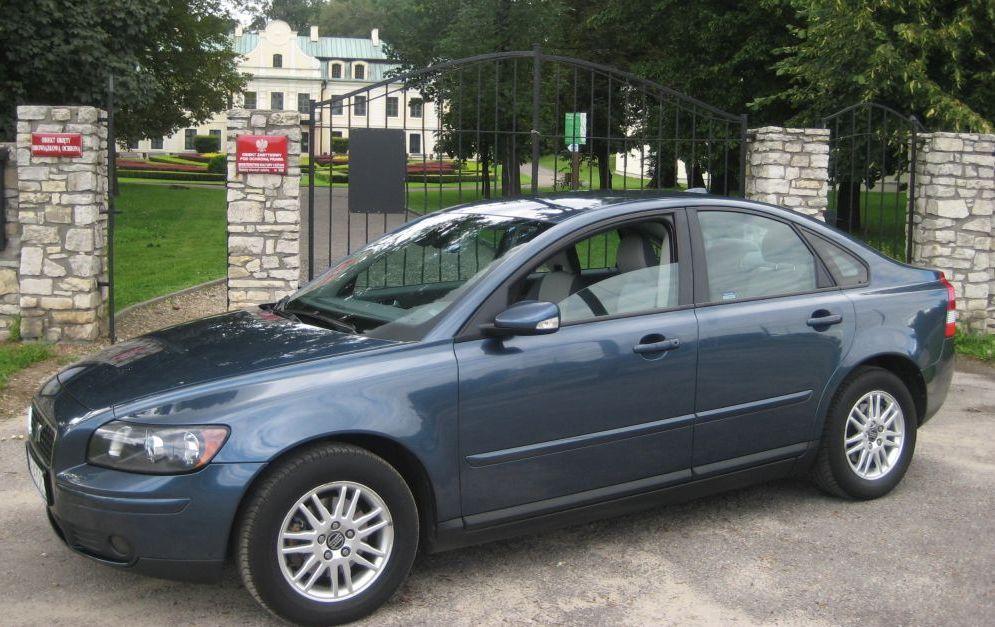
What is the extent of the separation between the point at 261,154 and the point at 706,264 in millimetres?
5404

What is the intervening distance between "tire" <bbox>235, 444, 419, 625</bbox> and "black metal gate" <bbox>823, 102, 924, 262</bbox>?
24.0 ft

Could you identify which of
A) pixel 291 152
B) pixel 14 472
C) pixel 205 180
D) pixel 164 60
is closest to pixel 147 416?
pixel 14 472

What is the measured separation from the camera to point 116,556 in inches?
147

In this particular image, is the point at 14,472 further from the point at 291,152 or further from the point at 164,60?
the point at 164,60

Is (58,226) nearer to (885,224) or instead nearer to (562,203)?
(562,203)

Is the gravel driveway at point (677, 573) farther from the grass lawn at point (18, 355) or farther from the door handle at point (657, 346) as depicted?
the grass lawn at point (18, 355)

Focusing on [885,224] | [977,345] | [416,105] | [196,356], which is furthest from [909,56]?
[416,105]

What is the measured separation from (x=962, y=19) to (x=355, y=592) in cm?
1429

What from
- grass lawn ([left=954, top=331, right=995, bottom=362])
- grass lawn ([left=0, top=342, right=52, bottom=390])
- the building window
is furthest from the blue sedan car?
the building window

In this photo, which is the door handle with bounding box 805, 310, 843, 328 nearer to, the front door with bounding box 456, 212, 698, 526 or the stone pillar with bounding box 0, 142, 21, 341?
the front door with bounding box 456, 212, 698, 526

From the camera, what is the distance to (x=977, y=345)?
10531 millimetres

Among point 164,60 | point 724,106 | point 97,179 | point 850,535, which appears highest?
point 164,60

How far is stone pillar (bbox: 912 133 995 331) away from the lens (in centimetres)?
1098

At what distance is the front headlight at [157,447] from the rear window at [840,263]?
322 cm
